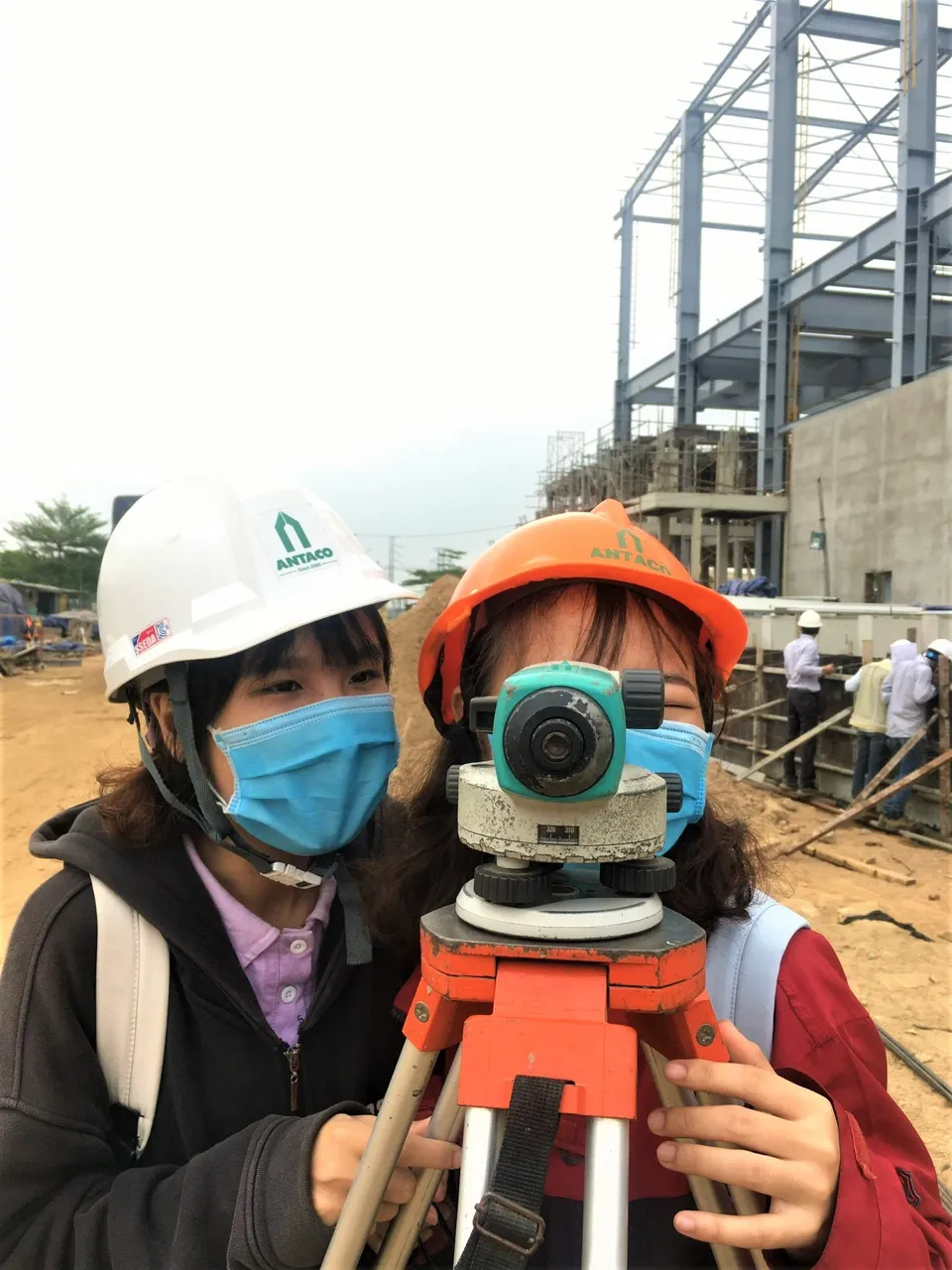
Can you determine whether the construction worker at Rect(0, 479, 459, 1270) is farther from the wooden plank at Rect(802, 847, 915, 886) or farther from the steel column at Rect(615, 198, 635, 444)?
the steel column at Rect(615, 198, 635, 444)

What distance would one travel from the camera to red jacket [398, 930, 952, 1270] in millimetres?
943

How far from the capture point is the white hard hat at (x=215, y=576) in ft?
5.52

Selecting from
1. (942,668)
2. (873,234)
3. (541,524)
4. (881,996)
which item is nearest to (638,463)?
(873,234)

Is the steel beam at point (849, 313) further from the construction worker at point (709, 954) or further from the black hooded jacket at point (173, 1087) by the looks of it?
the black hooded jacket at point (173, 1087)

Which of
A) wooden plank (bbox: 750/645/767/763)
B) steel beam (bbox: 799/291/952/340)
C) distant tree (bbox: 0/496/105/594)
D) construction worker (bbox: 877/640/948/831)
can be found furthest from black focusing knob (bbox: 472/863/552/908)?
distant tree (bbox: 0/496/105/594)

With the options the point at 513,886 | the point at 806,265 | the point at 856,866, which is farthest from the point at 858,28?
the point at 513,886

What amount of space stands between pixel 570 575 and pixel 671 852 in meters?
0.59

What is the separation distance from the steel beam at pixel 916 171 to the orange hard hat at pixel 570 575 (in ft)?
62.4

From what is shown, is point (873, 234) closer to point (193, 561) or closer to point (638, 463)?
point (638, 463)

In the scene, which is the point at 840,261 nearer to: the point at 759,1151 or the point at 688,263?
the point at 688,263

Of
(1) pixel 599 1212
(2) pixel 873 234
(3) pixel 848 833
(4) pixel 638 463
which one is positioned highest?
(2) pixel 873 234

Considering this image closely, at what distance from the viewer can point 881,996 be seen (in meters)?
5.34

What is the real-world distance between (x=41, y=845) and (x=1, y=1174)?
538 millimetres

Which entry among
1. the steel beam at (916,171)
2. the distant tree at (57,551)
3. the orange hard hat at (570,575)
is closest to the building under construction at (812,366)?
the steel beam at (916,171)
